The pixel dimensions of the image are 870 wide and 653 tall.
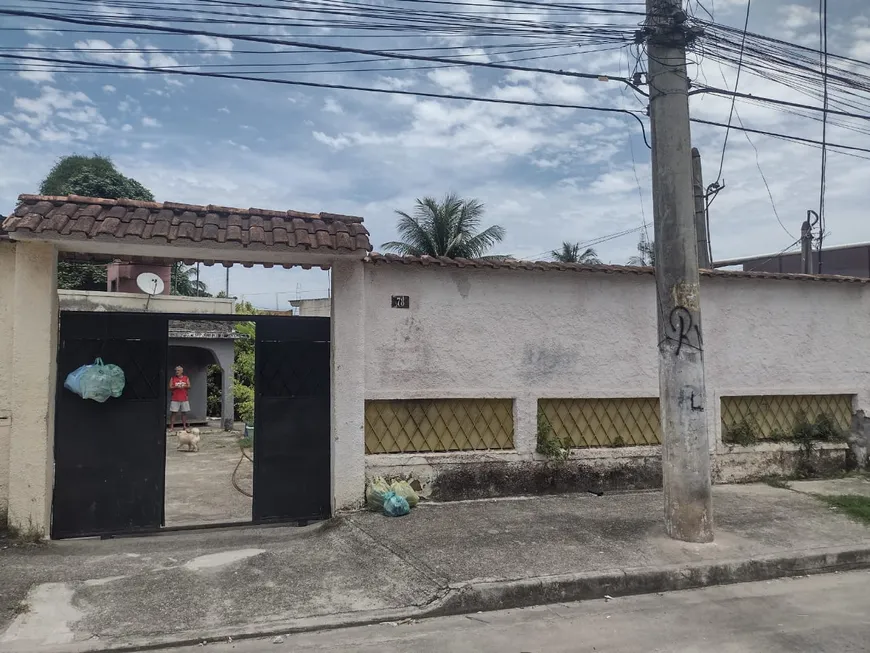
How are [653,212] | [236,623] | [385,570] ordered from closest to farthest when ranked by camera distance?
[236,623]
[385,570]
[653,212]

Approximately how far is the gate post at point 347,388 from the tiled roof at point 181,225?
0.46 metres

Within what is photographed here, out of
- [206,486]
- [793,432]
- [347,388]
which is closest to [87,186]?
[206,486]

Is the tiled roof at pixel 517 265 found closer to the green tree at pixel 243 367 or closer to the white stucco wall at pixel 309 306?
the green tree at pixel 243 367

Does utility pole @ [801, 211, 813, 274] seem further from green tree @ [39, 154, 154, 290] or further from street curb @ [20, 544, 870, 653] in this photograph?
green tree @ [39, 154, 154, 290]

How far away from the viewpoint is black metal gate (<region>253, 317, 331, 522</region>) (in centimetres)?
668

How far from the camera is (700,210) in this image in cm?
1284

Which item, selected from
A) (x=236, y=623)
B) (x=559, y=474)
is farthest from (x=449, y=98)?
(x=236, y=623)

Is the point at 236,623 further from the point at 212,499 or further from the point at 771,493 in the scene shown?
the point at 771,493

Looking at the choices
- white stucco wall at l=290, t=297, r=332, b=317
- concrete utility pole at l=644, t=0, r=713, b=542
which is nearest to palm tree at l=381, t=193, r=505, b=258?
white stucco wall at l=290, t=297, r=332, b=317

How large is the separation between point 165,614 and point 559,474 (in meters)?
4.76

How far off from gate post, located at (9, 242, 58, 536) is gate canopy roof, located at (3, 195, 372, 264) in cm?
34

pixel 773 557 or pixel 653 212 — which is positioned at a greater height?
pixel 653 212

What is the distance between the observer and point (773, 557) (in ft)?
18.4

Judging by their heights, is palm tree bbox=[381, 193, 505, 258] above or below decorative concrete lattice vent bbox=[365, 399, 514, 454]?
above
